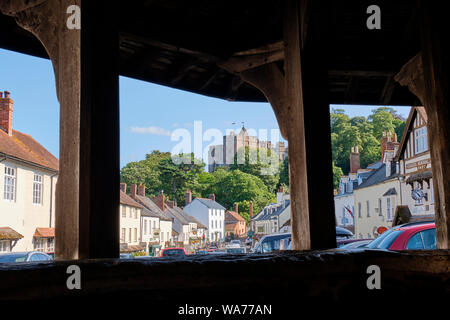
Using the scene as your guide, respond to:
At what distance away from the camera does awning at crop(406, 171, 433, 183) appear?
88.0ft

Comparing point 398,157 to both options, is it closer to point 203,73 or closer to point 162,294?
point 203,73

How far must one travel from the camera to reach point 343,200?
45.8m

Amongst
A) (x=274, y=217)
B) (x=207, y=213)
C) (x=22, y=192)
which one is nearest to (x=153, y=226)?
(x=274, y=217)

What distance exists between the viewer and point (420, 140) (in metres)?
28.6

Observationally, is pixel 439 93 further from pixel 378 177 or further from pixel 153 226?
pixel 153 226

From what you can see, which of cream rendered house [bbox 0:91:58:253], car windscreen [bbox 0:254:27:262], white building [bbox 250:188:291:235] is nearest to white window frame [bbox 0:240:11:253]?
cream rendered house [bbox 0:91:58:253]

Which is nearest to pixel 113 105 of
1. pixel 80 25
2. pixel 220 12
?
pixel 80 25

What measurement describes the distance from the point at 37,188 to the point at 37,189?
0.06 metres

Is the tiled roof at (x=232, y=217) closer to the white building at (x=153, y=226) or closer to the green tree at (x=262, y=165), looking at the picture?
the green tree at (x=262, y=165)

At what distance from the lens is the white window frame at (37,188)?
27984 mm

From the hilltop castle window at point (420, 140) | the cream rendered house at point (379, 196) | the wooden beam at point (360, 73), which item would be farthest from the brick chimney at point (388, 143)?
the wooden beam at point (360, 73)

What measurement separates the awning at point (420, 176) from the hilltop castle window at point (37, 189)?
77.9 ft

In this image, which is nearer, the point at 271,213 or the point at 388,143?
the point at 388,143
